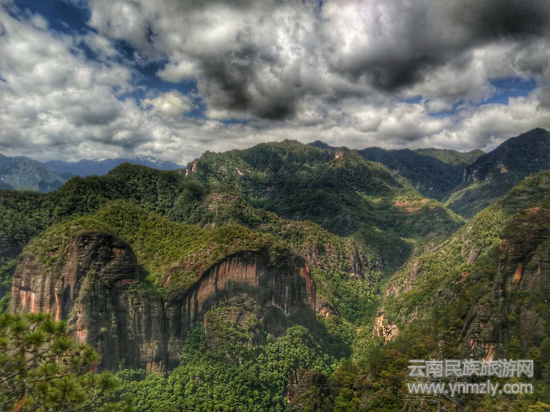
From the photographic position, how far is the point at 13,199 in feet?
240

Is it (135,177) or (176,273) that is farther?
(135,177)

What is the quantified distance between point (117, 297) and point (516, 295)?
170 feet

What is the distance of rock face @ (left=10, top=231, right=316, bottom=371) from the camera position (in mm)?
43875

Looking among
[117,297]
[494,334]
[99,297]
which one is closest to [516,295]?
[494,334]

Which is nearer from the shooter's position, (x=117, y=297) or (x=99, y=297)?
(x=99, y=297)

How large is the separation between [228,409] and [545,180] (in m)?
112

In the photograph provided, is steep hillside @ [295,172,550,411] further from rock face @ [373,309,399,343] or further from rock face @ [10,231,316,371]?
rock face @ [373,309,399,343]

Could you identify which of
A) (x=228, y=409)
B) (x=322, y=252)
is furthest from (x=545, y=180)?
(x=228, y=409)

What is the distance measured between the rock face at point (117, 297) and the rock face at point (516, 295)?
36.7 m

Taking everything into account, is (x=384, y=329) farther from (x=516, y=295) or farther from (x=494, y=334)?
(x=494, y=334)

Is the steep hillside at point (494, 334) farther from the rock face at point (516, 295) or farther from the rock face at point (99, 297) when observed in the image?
the rock face at point (99, 297)

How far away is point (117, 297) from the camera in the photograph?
4644cm

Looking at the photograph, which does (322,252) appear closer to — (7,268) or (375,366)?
(375,366)

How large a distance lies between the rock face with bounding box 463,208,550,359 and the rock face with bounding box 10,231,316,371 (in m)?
36.7
